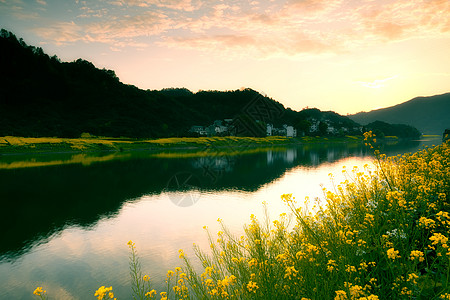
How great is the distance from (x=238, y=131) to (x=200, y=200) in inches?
3991

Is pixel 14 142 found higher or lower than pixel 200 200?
higher

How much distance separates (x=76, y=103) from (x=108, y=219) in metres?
122

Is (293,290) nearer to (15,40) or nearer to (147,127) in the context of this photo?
(147,127)

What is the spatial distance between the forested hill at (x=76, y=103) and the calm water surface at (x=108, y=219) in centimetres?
6446

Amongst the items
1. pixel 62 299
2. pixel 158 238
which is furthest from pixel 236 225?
pixel 62 299

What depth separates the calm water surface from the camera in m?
9.91

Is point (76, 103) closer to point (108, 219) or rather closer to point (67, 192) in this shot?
point (67, 192)

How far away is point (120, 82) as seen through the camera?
139 meters

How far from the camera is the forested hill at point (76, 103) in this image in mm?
94750

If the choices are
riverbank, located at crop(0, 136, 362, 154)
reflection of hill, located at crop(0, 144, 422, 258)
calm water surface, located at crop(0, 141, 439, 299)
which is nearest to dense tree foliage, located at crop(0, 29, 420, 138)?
riverbank, located at crop(0, 136, 362, 154)

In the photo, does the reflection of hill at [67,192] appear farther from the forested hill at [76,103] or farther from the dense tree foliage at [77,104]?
the forested hill at [76,103]

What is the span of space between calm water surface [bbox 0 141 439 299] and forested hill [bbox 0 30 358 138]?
6446 centimetres

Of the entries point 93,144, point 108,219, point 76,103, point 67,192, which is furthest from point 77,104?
point 108,219

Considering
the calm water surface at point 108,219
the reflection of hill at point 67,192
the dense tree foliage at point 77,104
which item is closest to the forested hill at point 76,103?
the dense tree foliage at point 77,104
